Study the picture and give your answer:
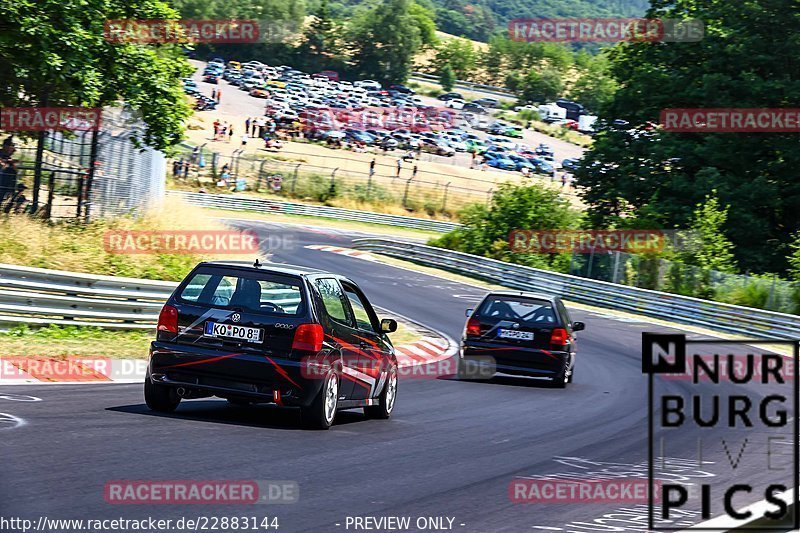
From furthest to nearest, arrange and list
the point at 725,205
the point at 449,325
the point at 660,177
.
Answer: the point at 660,177 < the point at 725,205 < the point at 449,325

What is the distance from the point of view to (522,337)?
16.9m

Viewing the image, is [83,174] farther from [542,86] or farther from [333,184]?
[542,86]

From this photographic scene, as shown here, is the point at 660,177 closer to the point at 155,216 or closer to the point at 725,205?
the point at 725,205

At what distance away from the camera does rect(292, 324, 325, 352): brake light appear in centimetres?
981

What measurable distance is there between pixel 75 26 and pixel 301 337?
11.4 metres

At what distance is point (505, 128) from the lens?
11094cm

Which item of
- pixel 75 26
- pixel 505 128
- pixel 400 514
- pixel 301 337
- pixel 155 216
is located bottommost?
pixel 400 514

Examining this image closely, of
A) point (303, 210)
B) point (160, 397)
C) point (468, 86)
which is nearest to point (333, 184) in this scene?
point (303, 210)

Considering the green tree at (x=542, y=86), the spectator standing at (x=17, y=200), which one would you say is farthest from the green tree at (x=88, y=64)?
the green tree at (x=542, y=86)

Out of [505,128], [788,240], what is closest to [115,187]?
[788,240]

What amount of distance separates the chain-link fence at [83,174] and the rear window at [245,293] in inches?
396

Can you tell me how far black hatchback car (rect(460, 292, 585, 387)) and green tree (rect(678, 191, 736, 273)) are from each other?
21828 millimetres

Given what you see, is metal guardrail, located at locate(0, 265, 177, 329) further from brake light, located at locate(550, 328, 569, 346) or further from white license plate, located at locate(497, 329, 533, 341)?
brake light, located at locate(550, 328, 569, 346)

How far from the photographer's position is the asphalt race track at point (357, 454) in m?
6.63
